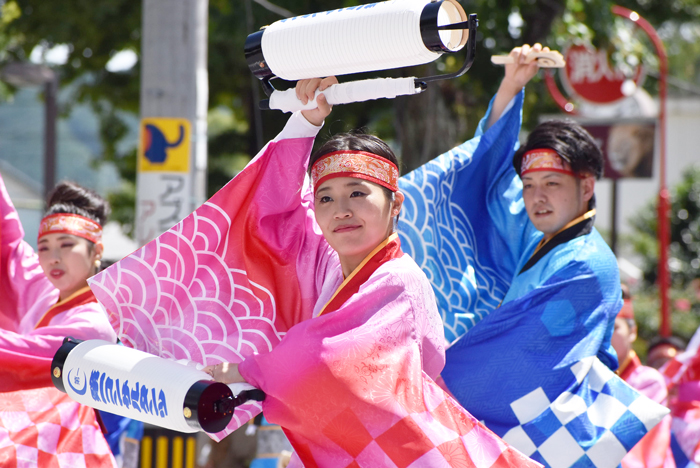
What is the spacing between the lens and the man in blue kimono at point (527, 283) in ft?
→ 8.50

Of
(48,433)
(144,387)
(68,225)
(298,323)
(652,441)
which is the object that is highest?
(68,225)

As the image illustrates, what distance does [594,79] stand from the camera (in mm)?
8102

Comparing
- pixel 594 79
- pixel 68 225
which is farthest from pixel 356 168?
pixel 594 79

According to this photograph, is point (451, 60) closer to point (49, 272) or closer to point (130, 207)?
point (49, 272)

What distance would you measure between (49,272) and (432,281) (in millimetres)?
1456

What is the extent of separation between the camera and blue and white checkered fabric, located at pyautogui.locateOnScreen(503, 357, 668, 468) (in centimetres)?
255

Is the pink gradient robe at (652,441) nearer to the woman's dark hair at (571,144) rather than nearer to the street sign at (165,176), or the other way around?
the woman's dark hair at (571,144)

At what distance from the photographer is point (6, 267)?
3.12m

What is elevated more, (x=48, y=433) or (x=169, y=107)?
(x=169, y=107)

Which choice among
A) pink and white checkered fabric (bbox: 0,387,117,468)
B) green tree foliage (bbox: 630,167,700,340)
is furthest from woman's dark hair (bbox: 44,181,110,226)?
green tree foliage (bbox: 630,167,700,340)

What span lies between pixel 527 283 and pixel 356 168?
102cm

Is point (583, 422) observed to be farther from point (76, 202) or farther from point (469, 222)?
point (76, 202)

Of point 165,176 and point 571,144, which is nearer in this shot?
→ point 571,144

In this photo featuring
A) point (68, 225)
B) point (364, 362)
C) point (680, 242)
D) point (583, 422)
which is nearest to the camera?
point (364, 362)
